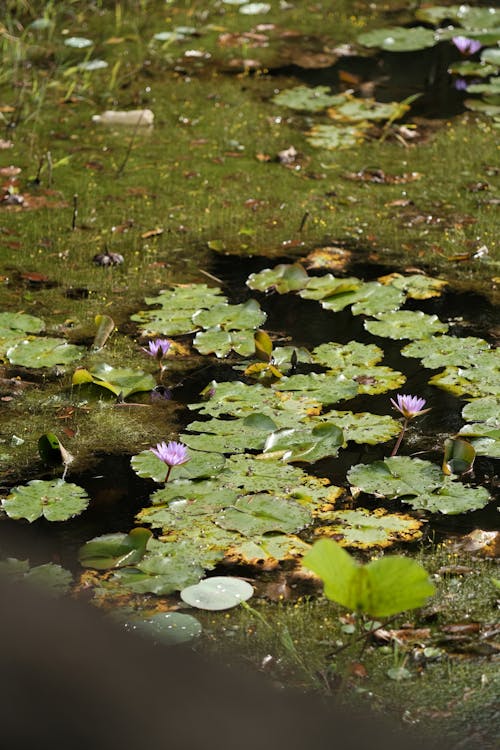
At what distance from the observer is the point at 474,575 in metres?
2.23

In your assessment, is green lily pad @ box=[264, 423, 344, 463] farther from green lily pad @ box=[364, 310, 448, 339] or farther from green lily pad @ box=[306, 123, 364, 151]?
green lily pad @ box=[306, 123, 364, 151]

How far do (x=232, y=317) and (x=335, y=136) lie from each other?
6.18ft

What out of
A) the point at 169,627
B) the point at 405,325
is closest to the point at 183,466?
the point at 169,627

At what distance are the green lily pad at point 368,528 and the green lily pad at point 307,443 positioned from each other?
237mm

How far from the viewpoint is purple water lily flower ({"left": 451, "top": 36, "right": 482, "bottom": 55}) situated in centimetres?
598

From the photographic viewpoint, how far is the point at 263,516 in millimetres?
2387

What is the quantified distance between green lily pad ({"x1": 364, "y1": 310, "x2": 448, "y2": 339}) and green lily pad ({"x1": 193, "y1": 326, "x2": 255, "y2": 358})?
38 centimetres

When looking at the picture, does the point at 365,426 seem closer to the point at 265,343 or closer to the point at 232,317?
the point at 265,343

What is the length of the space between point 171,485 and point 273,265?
1544mm

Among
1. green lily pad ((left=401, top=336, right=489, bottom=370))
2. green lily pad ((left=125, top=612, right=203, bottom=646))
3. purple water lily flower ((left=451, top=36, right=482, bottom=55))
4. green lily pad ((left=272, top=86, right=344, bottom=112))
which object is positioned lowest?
green lily pad ((left=272, top=86, right=344, bottom=112))

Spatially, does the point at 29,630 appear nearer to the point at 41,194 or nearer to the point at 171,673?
the point at 171,673

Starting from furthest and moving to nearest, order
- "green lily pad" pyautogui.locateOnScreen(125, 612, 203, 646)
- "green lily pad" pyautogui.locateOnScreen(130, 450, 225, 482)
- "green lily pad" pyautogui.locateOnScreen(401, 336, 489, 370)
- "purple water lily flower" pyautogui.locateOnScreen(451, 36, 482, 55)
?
"purple water lily flower" pyautogui.locateOnScreen(451, 36, 482, 55)
"green lily pad" pyautogui.locateOnScreen(401, 336, 489, 370)
"green lily pad" pyautogui.locateOnScreen(130, 450, 225, 482)
"green lily pad" pyautogui.locateOnScreen(125, 612, 203, 646)

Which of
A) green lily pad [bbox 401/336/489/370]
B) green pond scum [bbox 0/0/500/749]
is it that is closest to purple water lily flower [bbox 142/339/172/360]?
green pond scum [bbox 0/0/500/749]

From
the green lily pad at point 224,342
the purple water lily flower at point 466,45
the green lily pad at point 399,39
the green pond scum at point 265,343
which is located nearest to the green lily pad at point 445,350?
the green pond scum at point 265,343
